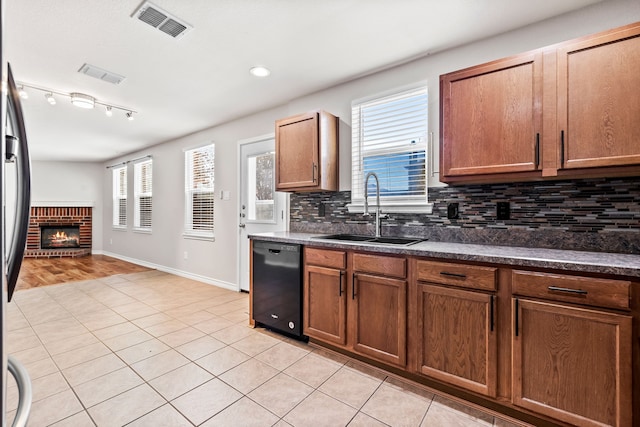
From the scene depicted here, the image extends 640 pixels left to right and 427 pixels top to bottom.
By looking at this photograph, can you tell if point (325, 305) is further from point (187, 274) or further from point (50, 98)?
point (50, 98)

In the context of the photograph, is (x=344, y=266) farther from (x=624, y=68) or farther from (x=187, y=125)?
(x=187, y=125)

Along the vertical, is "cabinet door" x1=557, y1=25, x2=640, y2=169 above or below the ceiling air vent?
below

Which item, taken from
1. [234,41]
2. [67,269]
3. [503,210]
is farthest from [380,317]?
[67,269]

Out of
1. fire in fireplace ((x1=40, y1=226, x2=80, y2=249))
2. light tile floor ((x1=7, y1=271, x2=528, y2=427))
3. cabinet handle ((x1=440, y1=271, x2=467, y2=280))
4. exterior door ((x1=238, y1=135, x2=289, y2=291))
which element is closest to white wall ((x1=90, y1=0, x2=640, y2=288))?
exterior door ((x1=238, y1=135, x2=289, y2=291))

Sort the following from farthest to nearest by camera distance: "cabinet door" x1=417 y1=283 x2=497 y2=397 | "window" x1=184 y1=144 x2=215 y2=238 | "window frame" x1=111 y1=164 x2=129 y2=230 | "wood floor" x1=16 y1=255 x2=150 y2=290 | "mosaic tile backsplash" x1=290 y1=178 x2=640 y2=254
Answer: "window frame" x1=111 y1=164 x2=129 y2=230 → "wood floor" x1=16 y1=255 x2=150 y2=290 → "window" x1=184 y1=144 x2=215 y2=238 → "mosaic tile backsplash" x1=290 y1=178 x2=640 y2=254 → "cabinet door" x1=417 y1=283 x2=497 y2=397

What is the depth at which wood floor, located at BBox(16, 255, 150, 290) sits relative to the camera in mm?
4816

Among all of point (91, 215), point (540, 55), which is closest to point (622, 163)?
point (540, 55)

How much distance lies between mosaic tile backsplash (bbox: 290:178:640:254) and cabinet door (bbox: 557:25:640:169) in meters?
0.33

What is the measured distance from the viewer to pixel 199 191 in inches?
192

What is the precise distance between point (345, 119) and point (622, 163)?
6.85 feet

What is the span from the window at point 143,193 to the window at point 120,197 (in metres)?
0.69

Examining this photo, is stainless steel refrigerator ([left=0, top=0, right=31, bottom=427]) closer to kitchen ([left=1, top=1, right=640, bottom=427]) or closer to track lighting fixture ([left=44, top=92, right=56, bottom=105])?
kitchen ([left=1, top=1, right=640, bottom=427])

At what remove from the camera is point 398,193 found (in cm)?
271

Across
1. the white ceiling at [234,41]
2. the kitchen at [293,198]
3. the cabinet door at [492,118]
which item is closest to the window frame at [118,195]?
the kitchen at [293,198]
